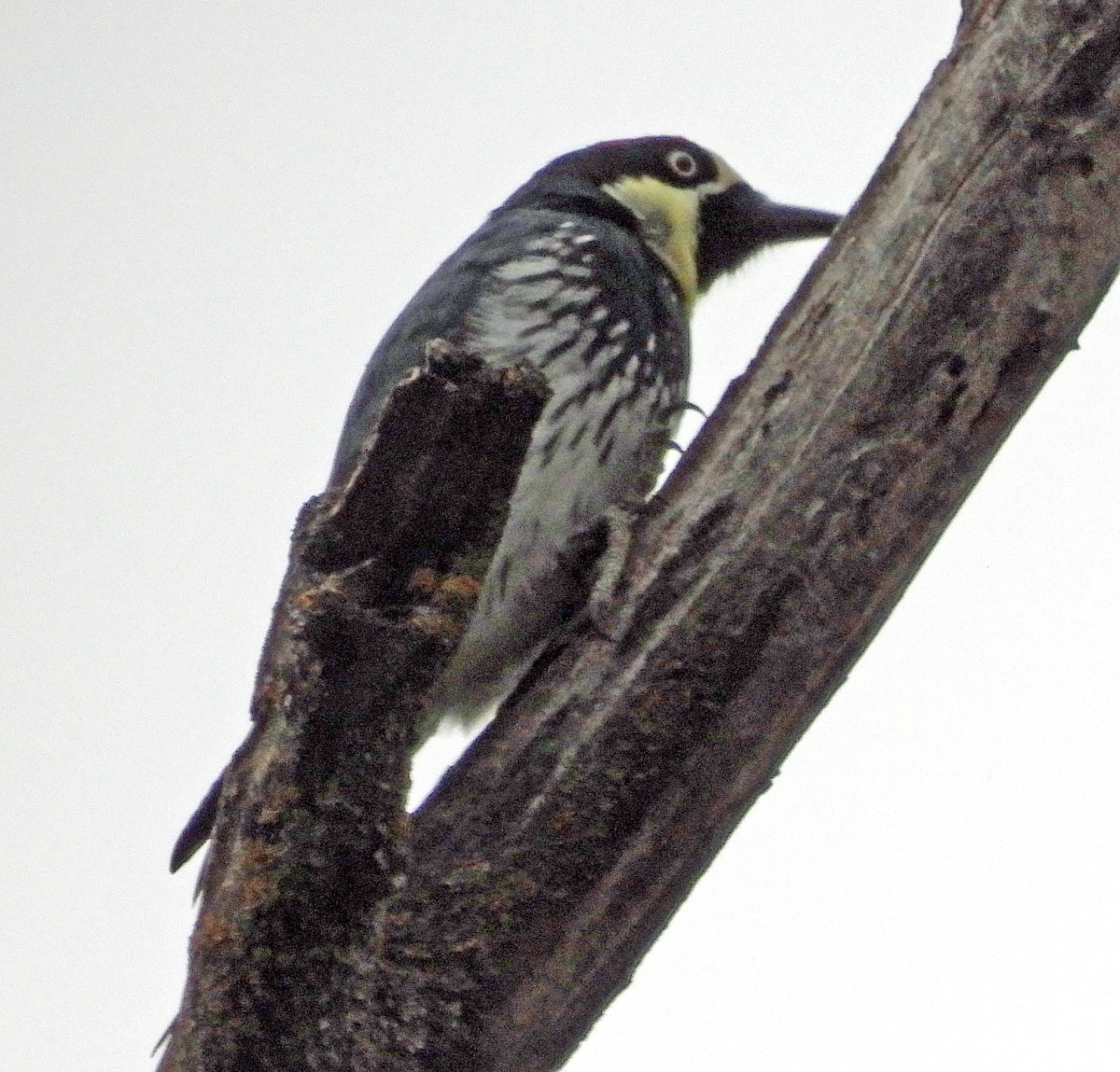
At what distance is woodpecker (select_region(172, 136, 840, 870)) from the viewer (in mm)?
3178

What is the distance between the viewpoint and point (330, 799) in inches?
74.6

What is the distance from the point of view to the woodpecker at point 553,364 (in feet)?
10.4

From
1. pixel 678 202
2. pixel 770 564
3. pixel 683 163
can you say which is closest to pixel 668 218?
pixel 678 202

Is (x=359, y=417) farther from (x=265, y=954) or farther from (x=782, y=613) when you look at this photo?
(x=265, y=954)

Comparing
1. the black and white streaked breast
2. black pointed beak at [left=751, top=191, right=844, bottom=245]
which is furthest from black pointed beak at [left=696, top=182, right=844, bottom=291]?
the black and white streaked breast

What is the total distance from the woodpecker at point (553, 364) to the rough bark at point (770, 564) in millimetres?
521

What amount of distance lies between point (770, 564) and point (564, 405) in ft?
3.17

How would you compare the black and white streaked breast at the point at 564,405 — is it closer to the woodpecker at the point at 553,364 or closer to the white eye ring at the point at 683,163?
the woodpecker at the point at 553,364

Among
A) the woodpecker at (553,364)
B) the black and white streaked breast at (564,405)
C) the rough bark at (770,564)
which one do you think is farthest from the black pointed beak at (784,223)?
the rough bark at (770,564)

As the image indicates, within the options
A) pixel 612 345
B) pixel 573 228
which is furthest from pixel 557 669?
pixel 573 228

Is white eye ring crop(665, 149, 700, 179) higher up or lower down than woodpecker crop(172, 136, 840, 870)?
higher up

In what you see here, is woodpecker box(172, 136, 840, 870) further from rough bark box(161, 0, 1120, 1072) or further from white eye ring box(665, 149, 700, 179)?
rough bark box(161, 0, 1120, 1072)

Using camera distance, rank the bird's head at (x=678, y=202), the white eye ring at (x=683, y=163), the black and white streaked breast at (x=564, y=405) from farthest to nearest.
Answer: the white eye ring at (x=683, y=163), the bird's head at (x=678, y=202), the black and white streaked breast at (x=564, y=405)

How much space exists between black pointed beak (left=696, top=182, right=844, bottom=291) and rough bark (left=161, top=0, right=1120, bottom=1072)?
1.72 meters
